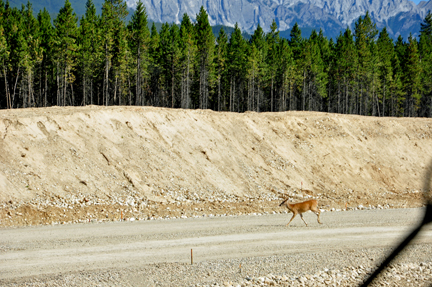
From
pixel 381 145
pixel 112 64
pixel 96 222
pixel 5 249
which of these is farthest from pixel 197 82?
pixel 5 249

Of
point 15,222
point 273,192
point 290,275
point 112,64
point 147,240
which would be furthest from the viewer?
point 112,64

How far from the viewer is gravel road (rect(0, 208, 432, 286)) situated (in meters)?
10.2

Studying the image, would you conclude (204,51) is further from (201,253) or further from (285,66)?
(201,253)

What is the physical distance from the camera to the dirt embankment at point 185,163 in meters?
18.6

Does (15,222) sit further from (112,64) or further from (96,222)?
(112,64)

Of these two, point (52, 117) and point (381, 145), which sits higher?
point (52, 117)

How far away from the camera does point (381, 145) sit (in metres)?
34.9

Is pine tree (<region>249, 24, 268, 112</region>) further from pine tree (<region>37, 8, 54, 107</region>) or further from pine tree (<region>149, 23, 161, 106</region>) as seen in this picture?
pine tree (<region>37, 8, 54, 107</region>)

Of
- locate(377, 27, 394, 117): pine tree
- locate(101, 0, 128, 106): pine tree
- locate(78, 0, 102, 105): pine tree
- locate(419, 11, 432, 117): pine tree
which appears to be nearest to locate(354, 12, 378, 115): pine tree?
locate(377, 27, 394, 117): pine tree

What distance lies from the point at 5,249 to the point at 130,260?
14.8ft

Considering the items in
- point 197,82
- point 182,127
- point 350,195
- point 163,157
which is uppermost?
point 197,82

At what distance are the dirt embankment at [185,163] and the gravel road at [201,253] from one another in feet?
9.46

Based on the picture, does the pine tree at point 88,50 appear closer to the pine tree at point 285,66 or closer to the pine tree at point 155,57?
the pine tree at point 155,57

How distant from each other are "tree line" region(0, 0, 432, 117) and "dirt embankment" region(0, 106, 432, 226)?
73.9 ft
